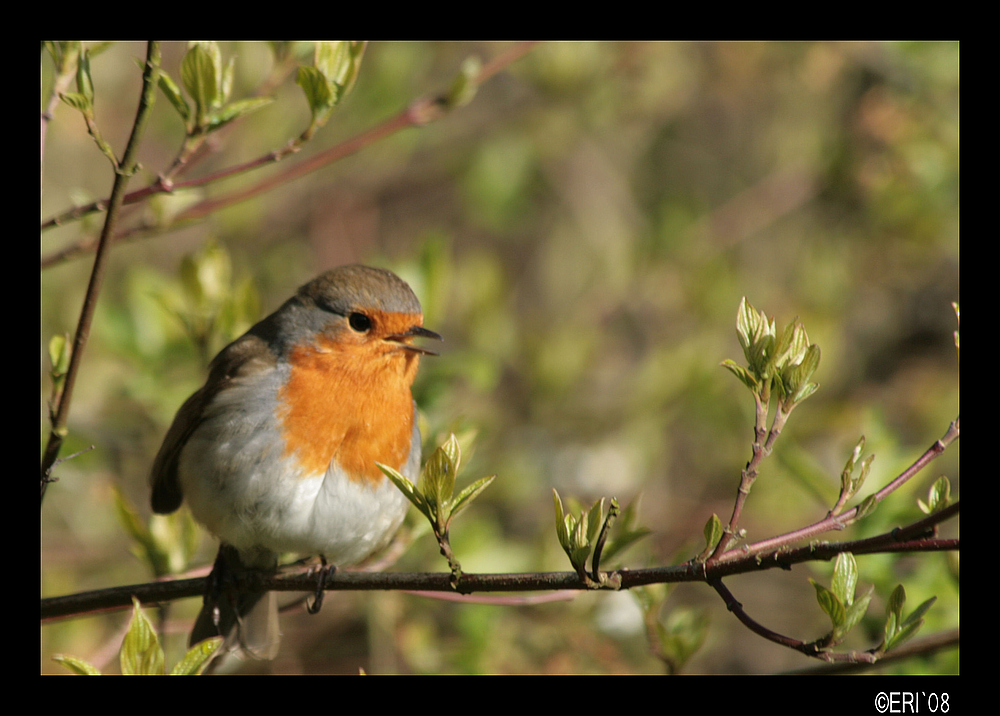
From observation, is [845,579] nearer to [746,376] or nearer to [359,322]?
[746,376]

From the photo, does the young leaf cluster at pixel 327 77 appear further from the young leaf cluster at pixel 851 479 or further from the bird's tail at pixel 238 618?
the bird's tail at pixel 238 618

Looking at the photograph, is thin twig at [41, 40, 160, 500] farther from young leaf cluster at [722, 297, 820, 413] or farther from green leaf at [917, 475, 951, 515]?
green leaf at [917, 475, 951, 515]

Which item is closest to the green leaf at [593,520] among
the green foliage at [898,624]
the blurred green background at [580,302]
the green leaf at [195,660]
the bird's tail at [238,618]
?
the green foliage at [898,624]

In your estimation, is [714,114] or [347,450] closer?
[347,450]

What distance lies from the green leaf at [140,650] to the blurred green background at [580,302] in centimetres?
142

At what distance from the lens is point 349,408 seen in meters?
3.03

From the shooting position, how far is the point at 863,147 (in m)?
4.93

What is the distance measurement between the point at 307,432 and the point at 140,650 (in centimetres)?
102

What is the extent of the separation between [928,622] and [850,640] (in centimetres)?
121

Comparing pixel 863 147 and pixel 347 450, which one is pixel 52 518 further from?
pixel 863 147

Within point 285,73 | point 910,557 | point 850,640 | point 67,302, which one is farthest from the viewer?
point 67,302

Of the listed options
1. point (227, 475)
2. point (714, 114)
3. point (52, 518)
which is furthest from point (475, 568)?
point (714, 114)

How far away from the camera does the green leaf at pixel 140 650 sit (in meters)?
2.04

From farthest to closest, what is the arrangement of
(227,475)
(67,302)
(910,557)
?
(67,302) < (910,557) < (227,475)
